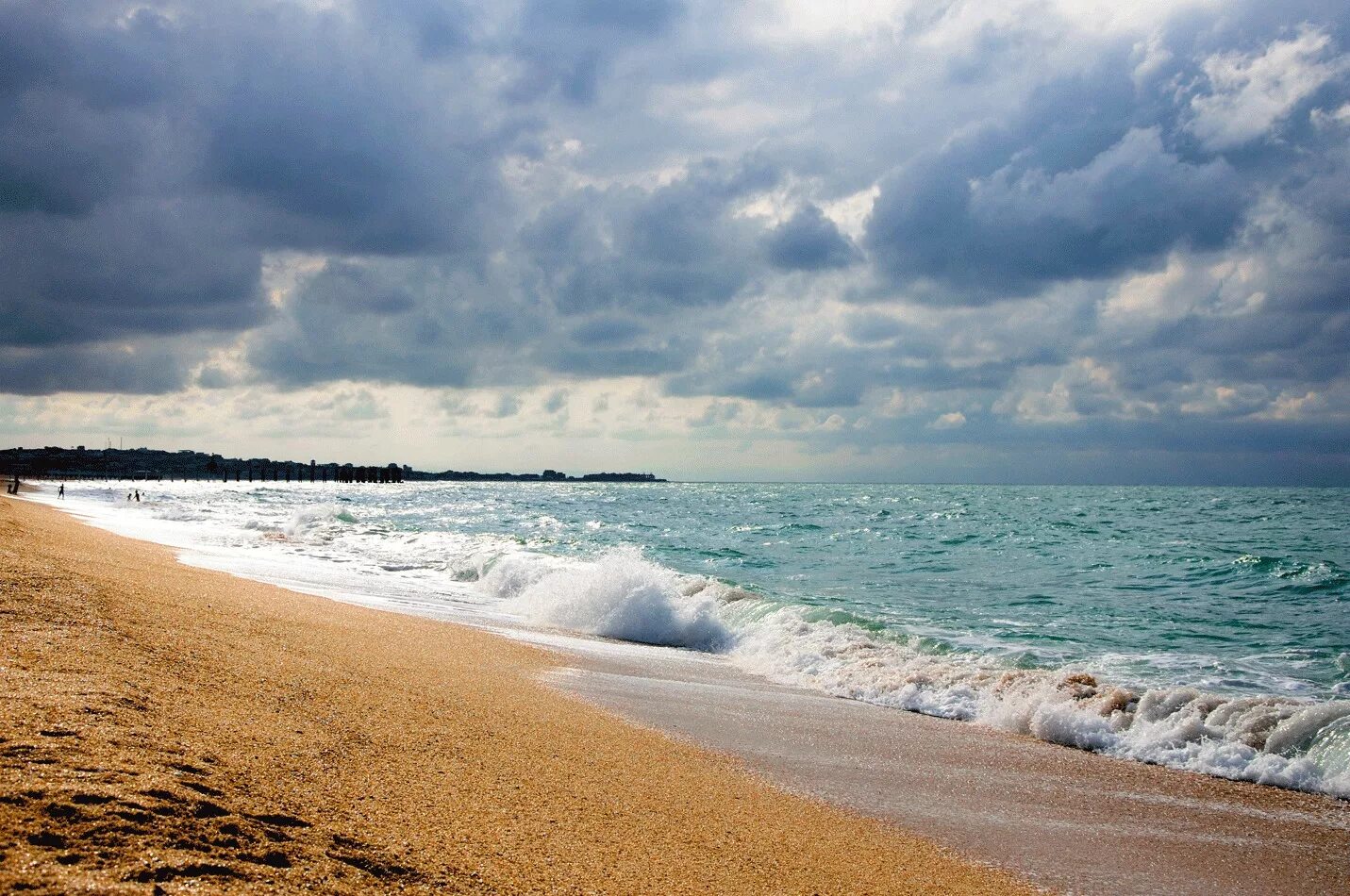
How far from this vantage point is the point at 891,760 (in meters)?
7.07

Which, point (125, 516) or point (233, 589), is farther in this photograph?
point (125, 516)

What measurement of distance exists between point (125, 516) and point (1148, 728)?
3811 cm

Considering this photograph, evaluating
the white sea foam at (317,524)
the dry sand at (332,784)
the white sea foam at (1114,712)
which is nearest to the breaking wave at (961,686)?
the white sea foam at (1114,712)

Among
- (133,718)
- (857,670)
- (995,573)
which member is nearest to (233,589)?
(133,718)

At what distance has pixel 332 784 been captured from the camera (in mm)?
3973

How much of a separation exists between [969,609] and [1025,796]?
33.9ft

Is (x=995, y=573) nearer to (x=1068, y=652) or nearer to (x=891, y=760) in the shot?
(x=1068, y=652)

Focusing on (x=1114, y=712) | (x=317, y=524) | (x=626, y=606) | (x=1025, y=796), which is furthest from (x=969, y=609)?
(x=317, y=524)

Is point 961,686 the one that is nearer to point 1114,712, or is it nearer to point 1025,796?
point 1114,712

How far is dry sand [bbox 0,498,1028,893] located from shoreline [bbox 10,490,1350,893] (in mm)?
518

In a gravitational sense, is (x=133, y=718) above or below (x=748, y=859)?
above

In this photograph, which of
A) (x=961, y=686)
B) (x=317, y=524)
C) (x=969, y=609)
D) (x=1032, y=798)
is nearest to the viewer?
(x=1032, y=798)

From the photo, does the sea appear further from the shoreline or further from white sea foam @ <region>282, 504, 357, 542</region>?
the shoreline

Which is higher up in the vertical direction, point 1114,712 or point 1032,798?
point 1114,712
